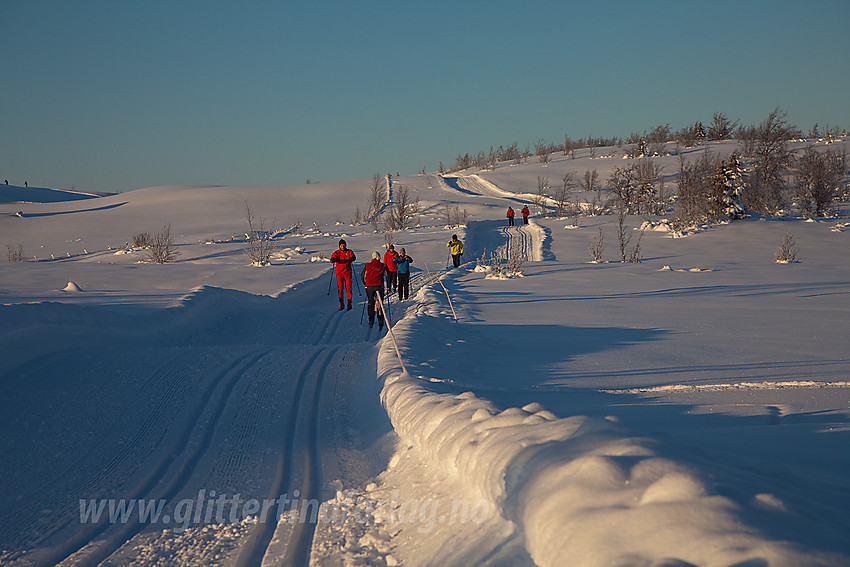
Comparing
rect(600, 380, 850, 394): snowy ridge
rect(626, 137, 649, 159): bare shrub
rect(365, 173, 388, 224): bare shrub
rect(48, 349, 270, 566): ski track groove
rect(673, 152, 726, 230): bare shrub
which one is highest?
rect(626, 137, 649, 159): bare shrub

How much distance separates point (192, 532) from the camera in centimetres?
366

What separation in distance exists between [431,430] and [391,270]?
11811 mm

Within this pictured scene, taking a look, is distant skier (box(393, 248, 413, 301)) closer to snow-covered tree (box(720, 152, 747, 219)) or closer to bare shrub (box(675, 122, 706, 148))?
snow-covered tree (box(720, 152, 747, 219))

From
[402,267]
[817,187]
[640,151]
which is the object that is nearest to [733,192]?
[817,187]

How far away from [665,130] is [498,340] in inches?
3452

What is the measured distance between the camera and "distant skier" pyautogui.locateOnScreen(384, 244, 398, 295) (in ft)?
52.2

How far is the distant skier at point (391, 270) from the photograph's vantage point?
15922 mm

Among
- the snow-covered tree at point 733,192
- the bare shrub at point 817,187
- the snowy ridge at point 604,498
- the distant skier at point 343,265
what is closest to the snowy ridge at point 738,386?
the snowy ridge at point 604,498

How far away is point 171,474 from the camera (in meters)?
4.61

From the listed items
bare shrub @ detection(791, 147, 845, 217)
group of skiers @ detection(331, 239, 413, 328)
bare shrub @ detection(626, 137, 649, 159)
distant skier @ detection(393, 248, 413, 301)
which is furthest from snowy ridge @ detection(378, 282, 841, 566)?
bare shrub @ detection(626, 137, 649, 159)

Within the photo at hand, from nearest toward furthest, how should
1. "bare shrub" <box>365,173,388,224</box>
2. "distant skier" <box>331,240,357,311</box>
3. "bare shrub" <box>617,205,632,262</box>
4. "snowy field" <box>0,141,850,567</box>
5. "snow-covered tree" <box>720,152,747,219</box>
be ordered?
"snowy field" <box>0,141,850,567</box> → "distant skier" <box>331,240,357,311</box> → "bare shrub" <box>617,205,632,262</box> → "snow-covered tree" <box>720,152,747,219</box> → "bare shrub" <box>365,173,388,224</box>

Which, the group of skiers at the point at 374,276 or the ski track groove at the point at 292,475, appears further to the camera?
the group of skiers at the point at 374,276

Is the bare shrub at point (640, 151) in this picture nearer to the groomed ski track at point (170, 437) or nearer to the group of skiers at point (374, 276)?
the group of skiers at point (374, 276)

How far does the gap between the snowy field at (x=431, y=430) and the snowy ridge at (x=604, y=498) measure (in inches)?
0.5
